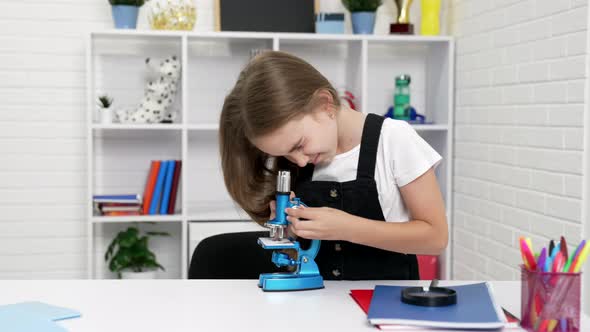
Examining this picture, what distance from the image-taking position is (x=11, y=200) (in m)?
3.91

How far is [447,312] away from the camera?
1.44 meters


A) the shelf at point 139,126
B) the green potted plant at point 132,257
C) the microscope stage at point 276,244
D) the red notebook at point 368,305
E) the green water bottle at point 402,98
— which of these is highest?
the green water bottle at point 402,98

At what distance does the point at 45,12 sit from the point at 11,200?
3.32 ft

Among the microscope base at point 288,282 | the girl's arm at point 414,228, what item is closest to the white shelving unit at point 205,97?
the girl's arm at point 414,228

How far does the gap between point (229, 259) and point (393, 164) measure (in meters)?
0.56

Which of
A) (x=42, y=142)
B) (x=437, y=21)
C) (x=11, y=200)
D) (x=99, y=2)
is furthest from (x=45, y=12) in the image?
(x=437, y=21)

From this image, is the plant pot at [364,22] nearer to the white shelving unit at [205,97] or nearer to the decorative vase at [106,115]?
the white shelving unit at [205,97]

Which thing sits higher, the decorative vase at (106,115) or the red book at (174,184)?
the decorative vase at (106,115)

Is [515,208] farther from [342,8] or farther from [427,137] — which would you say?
[342,8]

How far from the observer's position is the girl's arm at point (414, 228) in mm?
1775

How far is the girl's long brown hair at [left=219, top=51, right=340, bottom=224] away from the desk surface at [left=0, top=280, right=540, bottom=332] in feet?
0.91

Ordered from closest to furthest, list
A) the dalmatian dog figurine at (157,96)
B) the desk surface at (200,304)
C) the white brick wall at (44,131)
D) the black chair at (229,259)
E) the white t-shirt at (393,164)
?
the desk surface at (200,304), the white t-shirt at (393,164), the black chair at (229,259), the dalmatian dog figurine at (157,96), the white brick wall at (44,131)

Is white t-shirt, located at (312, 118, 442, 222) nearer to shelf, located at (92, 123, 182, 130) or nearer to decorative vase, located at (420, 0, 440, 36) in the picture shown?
shelf, located at (92, 123, 182, 130)

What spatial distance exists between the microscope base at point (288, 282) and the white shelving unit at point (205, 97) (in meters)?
2.02
